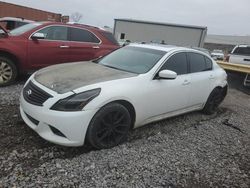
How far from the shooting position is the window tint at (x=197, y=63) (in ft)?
17.2

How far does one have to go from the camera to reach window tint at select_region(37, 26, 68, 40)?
6.78 meters

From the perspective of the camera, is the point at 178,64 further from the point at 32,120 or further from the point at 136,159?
the point at 32,120

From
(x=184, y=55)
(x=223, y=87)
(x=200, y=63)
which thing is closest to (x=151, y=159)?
(x=184, y=55)

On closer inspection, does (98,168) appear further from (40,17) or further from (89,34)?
(40,17)

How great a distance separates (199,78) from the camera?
5.25m

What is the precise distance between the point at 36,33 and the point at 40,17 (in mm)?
18488

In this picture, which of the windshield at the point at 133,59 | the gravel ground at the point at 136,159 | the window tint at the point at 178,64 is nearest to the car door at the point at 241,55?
A: the gravel ground at the point at 136,159

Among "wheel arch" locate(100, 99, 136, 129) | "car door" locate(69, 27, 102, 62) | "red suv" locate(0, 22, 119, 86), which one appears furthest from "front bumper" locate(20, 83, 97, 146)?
"car door" locate(69, 27, 102, 62)

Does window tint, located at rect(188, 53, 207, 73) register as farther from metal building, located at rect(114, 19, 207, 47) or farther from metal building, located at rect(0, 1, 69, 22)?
metal building, located at rect(114, 19, 207, 47)

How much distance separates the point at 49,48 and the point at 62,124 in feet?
12.9

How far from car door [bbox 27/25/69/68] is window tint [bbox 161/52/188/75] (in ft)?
10.9

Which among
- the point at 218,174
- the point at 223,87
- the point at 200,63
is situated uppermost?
the point at 200,63

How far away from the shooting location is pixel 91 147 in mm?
3779

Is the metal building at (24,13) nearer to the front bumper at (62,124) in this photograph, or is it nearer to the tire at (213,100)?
the tire at (213,100)
